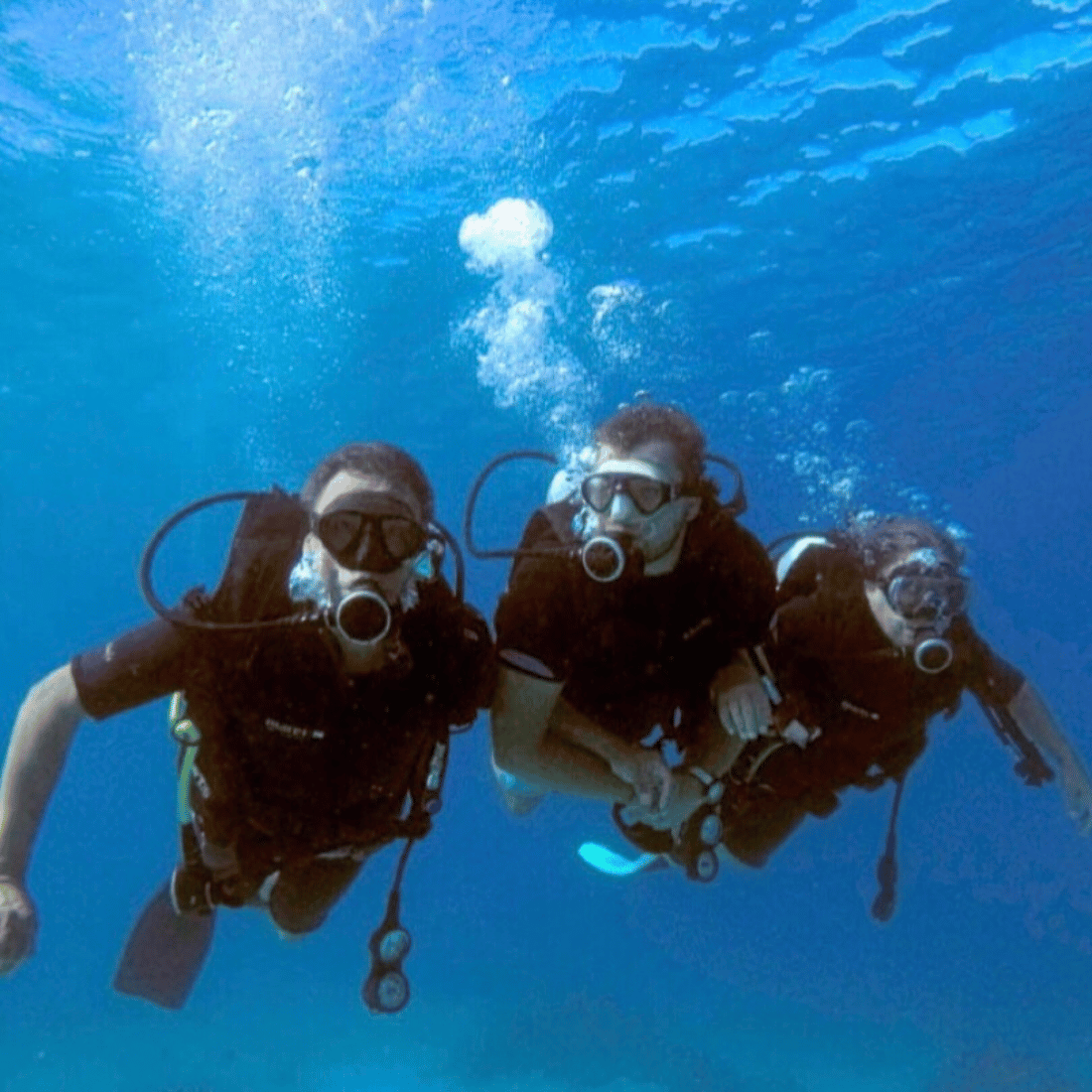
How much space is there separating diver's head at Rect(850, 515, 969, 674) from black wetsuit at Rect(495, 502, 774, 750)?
55cm

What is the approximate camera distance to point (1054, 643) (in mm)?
68188

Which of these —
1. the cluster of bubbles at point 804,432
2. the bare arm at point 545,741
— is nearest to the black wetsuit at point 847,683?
the bare arm at point 545,741

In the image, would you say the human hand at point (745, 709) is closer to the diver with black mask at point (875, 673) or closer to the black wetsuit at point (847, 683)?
the diver with black mask at point (875, 673)

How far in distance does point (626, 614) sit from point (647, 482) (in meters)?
0.72

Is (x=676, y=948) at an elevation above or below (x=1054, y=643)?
below

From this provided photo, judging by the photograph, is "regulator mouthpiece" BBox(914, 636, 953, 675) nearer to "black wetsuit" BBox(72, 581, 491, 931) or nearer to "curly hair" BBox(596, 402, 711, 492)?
"curly hair" BBox(596, 402, 711, 492)

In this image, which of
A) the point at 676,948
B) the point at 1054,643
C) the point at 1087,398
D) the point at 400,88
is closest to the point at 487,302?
the point at 400,88

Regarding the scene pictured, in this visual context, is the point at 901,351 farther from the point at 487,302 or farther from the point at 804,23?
the point at 804,23

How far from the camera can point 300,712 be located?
4285 millimetres

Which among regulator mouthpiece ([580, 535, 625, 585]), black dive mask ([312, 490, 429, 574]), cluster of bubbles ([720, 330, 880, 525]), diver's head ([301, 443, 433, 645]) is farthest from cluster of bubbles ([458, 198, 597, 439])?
black dive mask ([312, 490, 429, 574])

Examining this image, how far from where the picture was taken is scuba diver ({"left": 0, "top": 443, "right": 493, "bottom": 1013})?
13.1 feet

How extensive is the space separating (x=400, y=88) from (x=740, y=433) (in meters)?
18.0

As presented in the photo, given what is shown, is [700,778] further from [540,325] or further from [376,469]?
[540,325]

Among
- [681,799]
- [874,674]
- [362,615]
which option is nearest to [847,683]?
[874,674]
